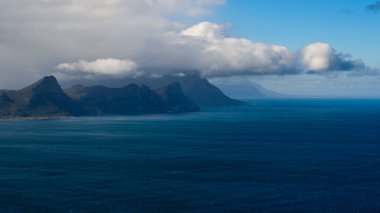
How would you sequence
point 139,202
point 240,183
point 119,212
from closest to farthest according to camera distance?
point 119,212, point 139,202, point 240,183

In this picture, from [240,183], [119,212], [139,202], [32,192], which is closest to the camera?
[119,212]

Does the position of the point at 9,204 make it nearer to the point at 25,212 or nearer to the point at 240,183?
the point at 25,212

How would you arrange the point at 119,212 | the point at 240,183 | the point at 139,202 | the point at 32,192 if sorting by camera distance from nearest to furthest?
1. the point at 119,212
2. the point at 139,202
3. the point at 32,192
4. the point at 240,183

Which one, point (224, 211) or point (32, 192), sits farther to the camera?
point (32, 192)

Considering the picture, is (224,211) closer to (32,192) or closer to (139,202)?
(139,202)

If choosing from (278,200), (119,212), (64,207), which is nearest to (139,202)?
(119,212)

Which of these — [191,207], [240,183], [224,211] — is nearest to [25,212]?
[191,207]

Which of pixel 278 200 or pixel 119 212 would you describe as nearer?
pixel 119 212
